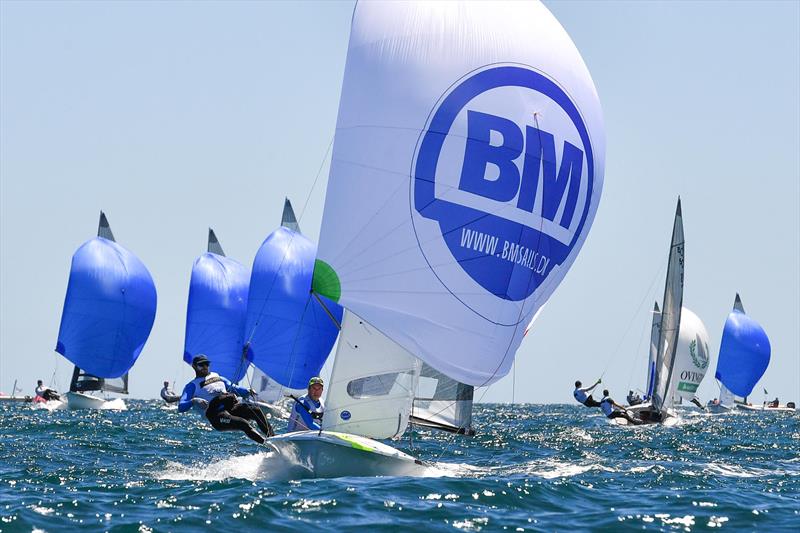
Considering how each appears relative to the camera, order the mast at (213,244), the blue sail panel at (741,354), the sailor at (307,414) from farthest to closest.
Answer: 1. the blue sail panel at (741,354)
2. the mast at (213,244)
3. the sailor at (307,414)

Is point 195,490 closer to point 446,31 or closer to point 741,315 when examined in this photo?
point 446,31

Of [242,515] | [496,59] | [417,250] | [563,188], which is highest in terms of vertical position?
[496,59]

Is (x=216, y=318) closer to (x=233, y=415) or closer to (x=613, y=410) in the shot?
(x=613, y=410)

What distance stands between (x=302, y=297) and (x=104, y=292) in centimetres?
849

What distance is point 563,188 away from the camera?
16516 mm

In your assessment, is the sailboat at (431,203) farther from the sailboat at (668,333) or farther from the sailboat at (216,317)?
the sailboat at (216,317)

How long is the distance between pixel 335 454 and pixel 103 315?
111ft

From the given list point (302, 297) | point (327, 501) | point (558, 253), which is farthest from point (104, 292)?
point (327, 501)

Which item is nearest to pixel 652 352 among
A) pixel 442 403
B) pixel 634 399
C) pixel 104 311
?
pixel 634 399

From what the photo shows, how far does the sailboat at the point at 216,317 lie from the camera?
154 ft

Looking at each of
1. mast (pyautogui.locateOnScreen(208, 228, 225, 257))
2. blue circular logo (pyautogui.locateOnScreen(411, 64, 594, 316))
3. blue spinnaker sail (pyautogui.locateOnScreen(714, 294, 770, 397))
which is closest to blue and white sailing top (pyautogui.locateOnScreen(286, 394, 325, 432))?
blue circular logo (pyautogui.locateOnScreen(411, 64, 594, 316))

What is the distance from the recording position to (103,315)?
152 feet

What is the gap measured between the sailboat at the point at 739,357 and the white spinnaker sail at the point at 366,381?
58.4m

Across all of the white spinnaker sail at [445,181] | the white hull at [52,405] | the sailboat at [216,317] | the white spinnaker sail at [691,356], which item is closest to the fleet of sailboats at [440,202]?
the white spinnaker sail at [445,181]
